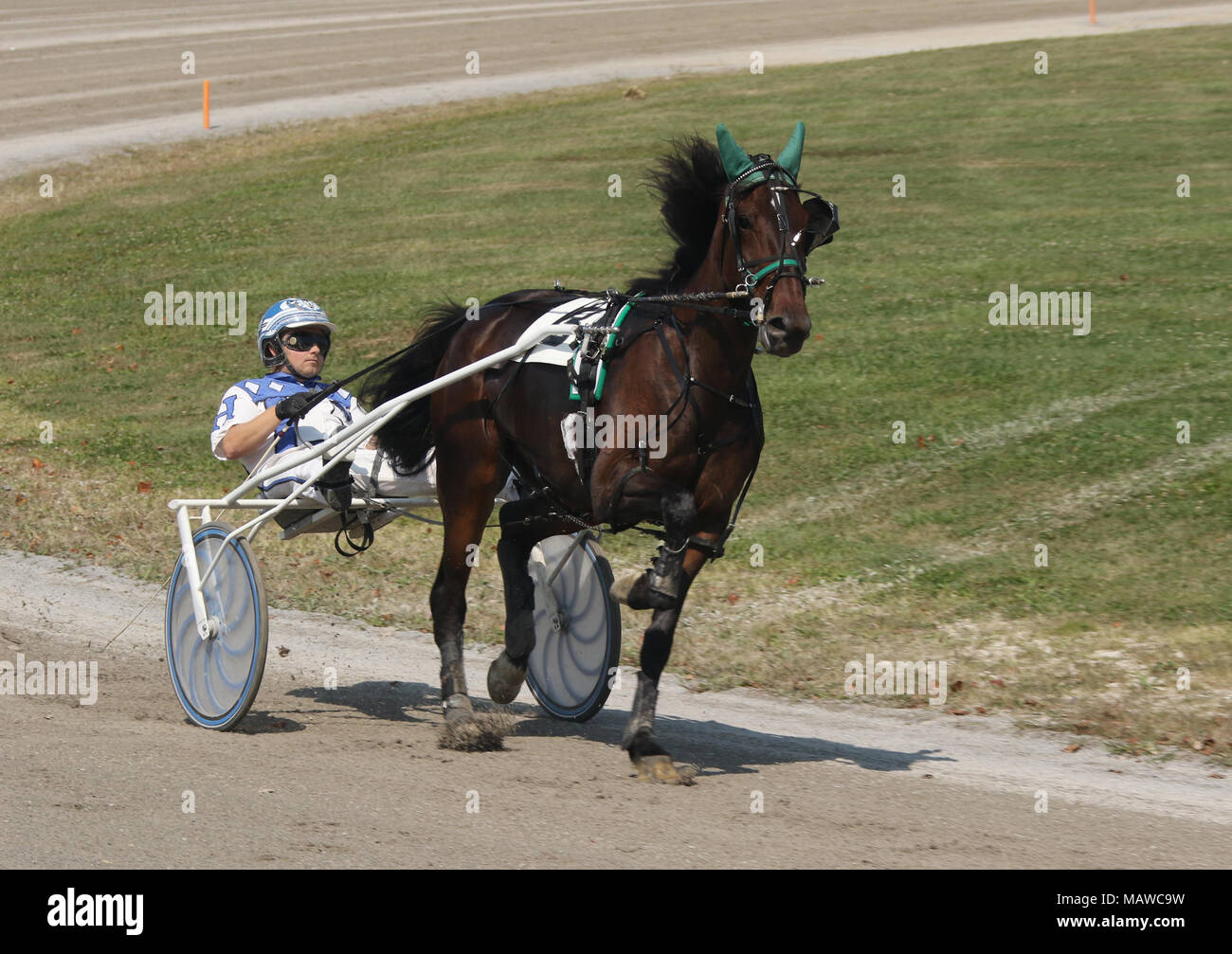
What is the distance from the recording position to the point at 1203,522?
10.4m

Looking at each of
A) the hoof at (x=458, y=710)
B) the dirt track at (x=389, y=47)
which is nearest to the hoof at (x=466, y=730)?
the hoof at (x=458, y=710)

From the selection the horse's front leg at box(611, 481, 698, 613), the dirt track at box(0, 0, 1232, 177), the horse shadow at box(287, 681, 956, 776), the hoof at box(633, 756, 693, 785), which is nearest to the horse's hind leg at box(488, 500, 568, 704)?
the horse shadow at box(287, 681, 956, 776)

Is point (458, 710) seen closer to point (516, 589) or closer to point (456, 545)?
point (516, 589)

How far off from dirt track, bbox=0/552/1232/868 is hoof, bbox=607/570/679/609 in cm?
76

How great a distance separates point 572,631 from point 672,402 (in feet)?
6.11

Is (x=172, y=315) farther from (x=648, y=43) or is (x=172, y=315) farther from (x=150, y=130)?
(x=648, y=43)

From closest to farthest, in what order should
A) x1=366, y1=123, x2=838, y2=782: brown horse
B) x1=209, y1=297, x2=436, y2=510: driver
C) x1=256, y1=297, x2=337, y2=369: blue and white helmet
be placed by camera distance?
x1=366, y1=123, x2=838, y2=782: brown horse → x1=209, y1=297, x2=436, y2=510: driver → x1=256, y1=297, x2=337, y2=369: blue and white helmet

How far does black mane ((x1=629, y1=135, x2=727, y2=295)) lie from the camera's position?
643cm

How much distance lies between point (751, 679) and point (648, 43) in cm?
3097

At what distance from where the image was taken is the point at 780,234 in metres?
5.96

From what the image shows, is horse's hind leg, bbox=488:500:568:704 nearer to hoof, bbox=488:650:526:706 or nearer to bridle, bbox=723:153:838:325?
hoof, bbox=488:650:526:706

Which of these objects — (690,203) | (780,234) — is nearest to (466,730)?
(690,203)

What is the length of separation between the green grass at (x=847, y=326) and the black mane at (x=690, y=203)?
9.13ft

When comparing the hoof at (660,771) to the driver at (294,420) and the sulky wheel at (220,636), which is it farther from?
the driver at (294,420)
